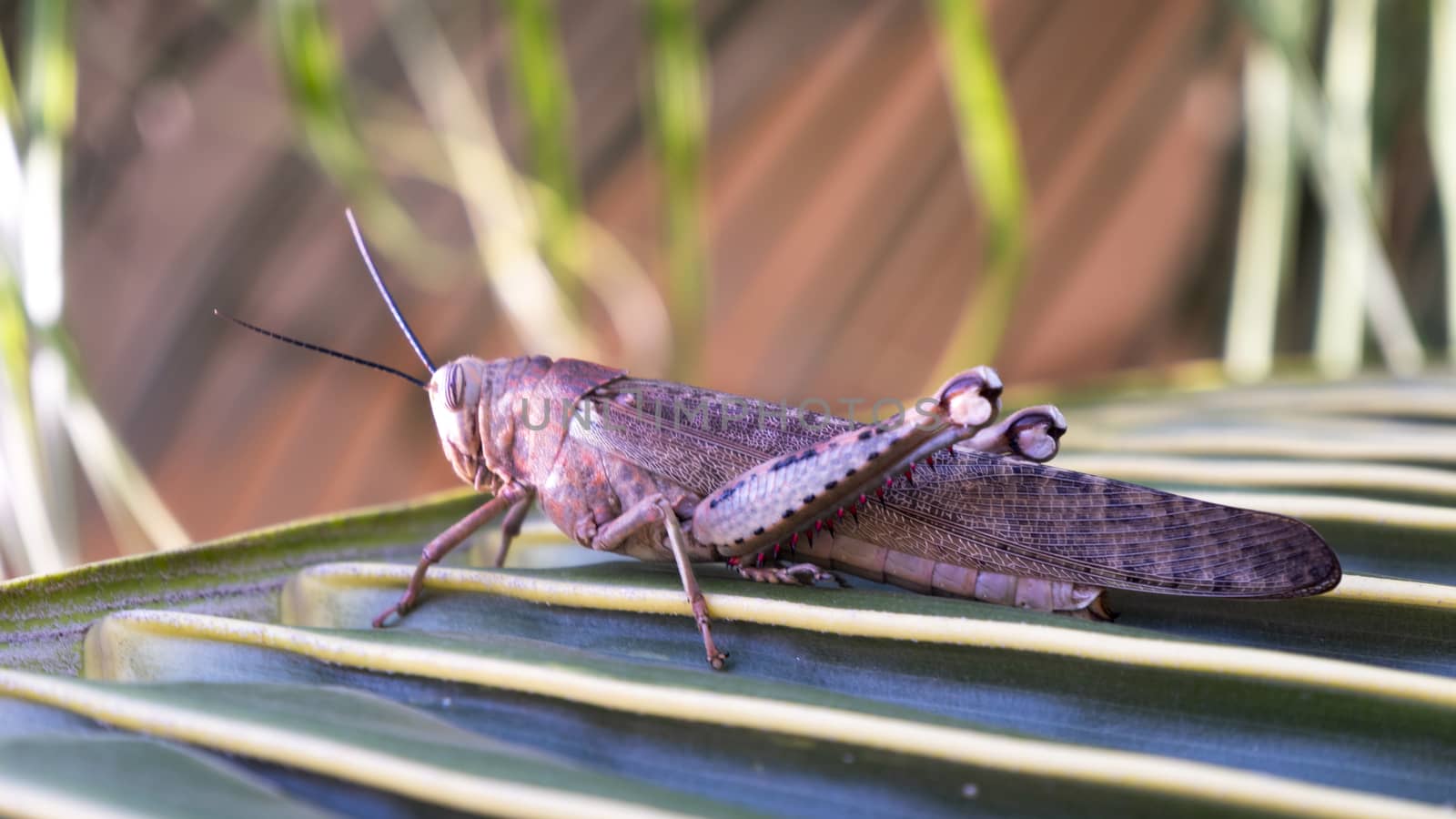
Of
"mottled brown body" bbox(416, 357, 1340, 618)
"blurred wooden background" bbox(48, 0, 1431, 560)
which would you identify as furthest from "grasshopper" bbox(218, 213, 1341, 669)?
"blurred wooden background" bbox(48, 0, 1431, 560)

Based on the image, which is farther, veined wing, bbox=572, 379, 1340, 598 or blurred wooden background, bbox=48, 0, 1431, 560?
blurred wooden background, bbox=48, 0, 1431, 560

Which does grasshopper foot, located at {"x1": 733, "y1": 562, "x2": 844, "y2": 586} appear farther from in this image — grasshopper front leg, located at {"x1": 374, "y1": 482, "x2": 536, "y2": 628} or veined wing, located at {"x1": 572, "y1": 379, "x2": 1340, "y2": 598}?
grasshopper front leg, located at {"x1": 374, "y1": 482, "x2": 536, "y2": 628}

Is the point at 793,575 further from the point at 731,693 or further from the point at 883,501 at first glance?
the point at 731,693

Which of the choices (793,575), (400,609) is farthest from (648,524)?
(400,609)

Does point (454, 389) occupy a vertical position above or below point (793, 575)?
above

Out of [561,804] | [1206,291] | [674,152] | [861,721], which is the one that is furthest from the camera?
[1206,291]

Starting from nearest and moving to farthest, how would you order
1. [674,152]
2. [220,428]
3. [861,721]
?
[861,721] < [674,152] < [220,428]

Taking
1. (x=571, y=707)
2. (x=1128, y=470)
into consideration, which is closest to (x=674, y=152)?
(x=1128, y=470)

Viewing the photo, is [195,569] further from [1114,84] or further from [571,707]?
[1114,84]
